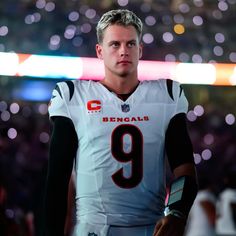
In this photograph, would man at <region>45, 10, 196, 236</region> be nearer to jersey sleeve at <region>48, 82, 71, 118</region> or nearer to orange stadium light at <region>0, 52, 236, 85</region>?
jersey sleeve at <region>48, 82, 71, 118</region>

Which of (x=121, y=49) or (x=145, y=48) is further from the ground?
(x=145, y=48)

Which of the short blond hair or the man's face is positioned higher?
the short blond hair

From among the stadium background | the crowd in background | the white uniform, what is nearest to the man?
the white uniform

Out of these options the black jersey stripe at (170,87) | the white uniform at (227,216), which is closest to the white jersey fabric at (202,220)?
the white uniform at (227,216)

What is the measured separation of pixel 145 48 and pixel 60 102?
6.29 meters

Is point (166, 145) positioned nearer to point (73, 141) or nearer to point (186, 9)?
point (73, 141)

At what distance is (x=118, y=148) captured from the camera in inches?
102

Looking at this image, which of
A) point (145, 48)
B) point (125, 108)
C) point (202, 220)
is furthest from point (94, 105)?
point (145, 48)

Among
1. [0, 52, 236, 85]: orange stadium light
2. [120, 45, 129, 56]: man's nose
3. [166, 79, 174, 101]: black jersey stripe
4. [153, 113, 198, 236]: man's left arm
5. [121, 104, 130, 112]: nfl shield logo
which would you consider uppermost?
[0, 52, 236, 85]: orange stadium light

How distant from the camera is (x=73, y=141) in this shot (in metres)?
2.62

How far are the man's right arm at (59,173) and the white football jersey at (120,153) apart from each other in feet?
0.09

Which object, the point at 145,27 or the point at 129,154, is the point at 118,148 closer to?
the point at 129,154

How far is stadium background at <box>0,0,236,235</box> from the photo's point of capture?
28.2 feet

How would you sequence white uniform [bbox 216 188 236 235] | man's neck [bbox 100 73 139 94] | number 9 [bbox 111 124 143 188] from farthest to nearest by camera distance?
white uniform [bbox 216 188 236 235], man's neck [bbox 100 73 139 94], number 9 [bbox 111 124 143 188]
